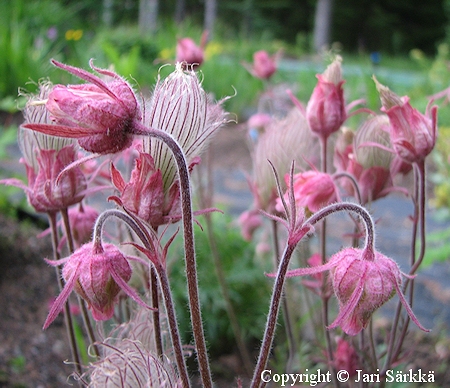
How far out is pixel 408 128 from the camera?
3.17 ft

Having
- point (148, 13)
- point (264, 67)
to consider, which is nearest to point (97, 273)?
point (264, 67)

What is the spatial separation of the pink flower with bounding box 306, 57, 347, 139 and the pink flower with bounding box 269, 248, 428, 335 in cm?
43

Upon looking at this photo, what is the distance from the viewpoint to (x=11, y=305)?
7.99 feet

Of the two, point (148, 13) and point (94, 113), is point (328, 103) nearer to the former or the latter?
point (94, 113)

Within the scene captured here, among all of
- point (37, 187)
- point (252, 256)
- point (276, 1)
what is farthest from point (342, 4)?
point (37, 187)

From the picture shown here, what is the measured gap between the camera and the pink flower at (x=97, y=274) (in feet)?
2.40

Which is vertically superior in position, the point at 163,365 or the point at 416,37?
the point at 416,37

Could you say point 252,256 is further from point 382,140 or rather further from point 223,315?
point 382,140

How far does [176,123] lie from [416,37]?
22485mm

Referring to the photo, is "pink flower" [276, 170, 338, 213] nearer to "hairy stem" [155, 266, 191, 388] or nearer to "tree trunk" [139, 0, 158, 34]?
"hairy stem" [155, 266, 191, 388]

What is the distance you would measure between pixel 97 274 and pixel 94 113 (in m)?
0.25

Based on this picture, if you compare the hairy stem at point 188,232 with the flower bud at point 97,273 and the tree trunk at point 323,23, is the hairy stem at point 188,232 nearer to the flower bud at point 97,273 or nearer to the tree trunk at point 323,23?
the flower bud at point 97,273

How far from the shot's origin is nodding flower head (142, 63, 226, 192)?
78 cm

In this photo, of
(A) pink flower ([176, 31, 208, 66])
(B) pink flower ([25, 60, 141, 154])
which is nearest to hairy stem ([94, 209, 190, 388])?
(B) pink flower ([25, 60, 141, 154])
